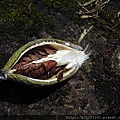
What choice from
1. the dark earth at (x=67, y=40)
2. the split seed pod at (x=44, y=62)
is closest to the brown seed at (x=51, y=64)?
the split seed pod at (x=44, y=62)

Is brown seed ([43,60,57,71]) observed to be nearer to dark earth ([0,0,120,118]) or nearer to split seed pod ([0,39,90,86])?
split seed pod ([0,39,90,86])

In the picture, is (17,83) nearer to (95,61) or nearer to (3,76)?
(3,76)

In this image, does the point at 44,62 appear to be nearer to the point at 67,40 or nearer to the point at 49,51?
the point at 49,51

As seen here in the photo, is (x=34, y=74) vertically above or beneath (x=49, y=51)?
beneath

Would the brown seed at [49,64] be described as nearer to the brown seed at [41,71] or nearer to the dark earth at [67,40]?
the brown seed at [41,71]

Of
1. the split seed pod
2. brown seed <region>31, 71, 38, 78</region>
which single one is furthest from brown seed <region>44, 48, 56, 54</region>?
brown seed <region>31, 71, 38, 78</region>

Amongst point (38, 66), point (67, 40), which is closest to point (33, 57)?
point (38, 66)
